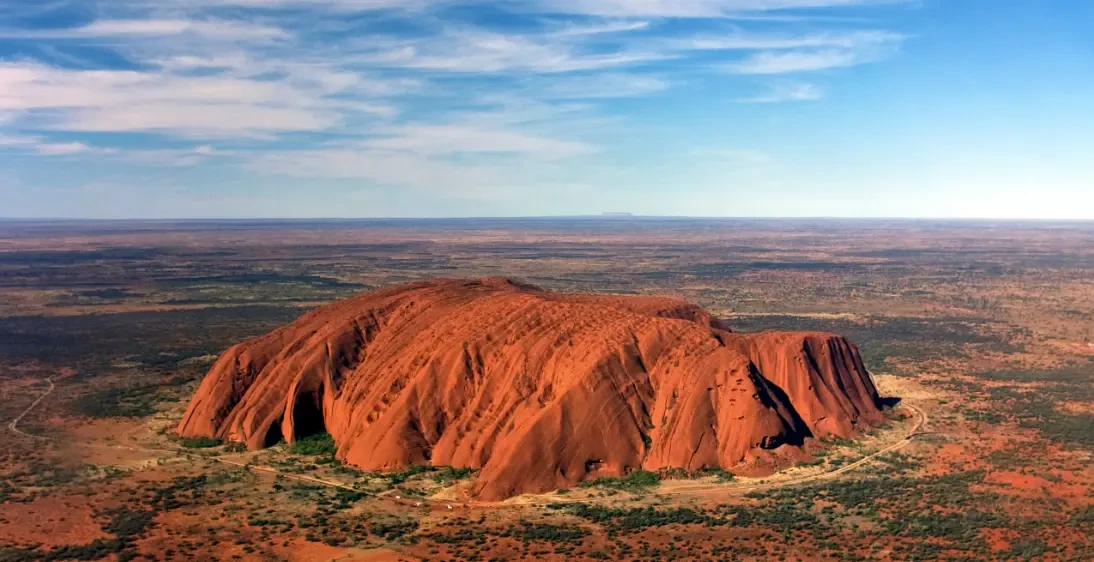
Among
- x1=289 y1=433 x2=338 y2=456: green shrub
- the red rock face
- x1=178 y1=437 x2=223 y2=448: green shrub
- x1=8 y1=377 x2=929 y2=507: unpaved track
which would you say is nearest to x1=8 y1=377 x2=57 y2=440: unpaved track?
x1=8 y1=377 x2=929 y2=507: unpaved track

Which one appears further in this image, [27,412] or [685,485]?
[27,412]

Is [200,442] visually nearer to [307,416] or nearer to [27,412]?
[307,416]

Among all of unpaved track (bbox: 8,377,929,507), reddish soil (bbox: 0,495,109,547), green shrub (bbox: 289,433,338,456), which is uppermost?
green shrub (bbox: 289,433,338,456)

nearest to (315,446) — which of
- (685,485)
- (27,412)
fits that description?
(685,485)

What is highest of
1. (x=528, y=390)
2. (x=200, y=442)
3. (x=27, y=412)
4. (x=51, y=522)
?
(x=528, y=390)

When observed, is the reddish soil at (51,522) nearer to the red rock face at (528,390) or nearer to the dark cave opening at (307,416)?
the red rock face at (528,390)

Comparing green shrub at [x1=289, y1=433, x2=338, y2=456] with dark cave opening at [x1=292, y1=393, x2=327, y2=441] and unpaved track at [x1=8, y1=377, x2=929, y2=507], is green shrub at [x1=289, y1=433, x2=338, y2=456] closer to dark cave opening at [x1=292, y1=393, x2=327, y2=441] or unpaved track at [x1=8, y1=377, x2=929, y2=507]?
dark cave opening at [x1=292, y1=393, x2=327, y2=441]

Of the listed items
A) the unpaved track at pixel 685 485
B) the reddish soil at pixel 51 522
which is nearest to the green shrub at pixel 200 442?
the unpaved track at pixel 685 485

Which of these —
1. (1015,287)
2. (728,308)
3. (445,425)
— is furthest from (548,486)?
(1015,287)

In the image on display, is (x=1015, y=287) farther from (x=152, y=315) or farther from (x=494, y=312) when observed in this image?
(x=152, y=315)
